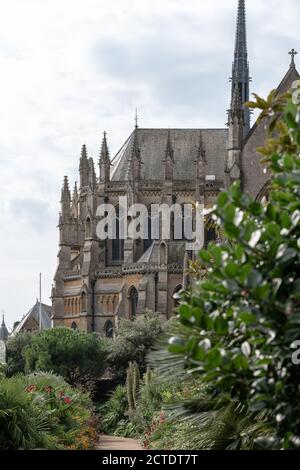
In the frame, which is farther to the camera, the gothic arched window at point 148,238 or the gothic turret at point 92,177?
the gothic turret at point 92,177

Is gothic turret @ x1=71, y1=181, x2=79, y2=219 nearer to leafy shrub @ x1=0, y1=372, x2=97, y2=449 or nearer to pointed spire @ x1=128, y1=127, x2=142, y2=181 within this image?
pointed spire @ x1=128, y1=127, x2=142, y2=181

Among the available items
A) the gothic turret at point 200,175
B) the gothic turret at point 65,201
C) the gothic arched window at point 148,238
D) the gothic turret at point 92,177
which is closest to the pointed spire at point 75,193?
the gothic turret at point 65,201

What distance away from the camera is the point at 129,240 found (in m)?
74.9

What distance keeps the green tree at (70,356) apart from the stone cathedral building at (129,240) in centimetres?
1513

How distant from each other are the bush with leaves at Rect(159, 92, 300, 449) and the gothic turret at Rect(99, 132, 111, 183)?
70676 mm

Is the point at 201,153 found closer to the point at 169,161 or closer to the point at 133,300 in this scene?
the point at 169,161

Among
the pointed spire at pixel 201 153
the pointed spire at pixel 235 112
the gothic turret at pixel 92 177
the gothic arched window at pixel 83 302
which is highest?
the pointed spire at pixel 235 112

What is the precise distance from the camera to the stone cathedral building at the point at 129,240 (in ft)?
239

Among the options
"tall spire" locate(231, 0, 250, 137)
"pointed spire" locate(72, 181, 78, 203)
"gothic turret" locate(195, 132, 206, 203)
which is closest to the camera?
"gothic turret" locate(195, 132, 206, 203)

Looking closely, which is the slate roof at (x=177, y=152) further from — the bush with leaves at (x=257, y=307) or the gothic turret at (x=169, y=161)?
the bush with leaves at (x=257, y=307)

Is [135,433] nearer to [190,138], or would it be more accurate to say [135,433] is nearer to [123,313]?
[123,313]

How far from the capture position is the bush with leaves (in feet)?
21.1

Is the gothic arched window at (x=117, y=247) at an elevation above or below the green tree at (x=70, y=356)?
above

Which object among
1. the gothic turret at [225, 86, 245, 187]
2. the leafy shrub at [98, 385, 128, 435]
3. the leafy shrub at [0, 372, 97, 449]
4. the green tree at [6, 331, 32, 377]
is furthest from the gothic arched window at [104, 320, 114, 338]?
the leafy shrub at [0, 372, 97, 449]
